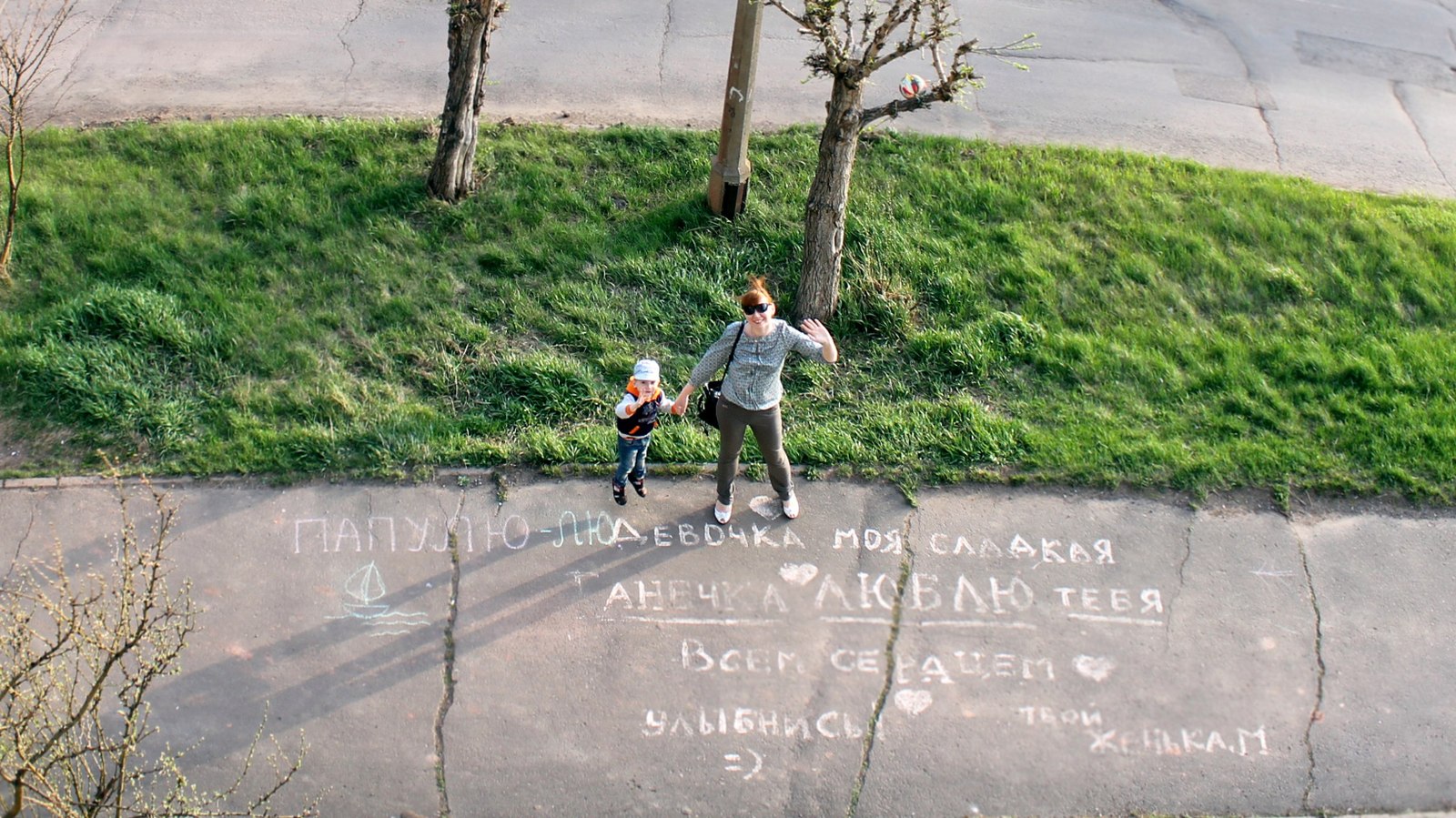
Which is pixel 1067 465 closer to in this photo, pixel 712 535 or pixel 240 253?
pixel 712 535

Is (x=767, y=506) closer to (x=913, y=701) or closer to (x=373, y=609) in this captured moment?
(x=913, y=701)

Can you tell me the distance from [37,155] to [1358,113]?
11.4m

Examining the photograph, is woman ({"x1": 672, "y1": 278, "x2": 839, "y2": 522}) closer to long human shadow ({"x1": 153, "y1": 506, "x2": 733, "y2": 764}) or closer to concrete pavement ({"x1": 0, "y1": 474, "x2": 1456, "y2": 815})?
concrete pavement ({"x1": 0, "y1": 474, "x2": 1456, "y2": 815})

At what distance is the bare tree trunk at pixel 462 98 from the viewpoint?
7988 millimetres

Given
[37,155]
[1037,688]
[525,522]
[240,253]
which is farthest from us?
[37,155]

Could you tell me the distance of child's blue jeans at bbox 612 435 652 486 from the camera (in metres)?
6.55

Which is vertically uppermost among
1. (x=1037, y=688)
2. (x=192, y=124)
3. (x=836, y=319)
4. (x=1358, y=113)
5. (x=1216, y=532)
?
(x=1358, y=113)

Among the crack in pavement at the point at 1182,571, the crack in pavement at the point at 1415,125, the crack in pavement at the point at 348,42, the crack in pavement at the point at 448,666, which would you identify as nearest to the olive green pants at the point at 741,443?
the crack in pavement at the point at 448,666

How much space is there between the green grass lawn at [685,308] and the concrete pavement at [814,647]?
1.25 feet

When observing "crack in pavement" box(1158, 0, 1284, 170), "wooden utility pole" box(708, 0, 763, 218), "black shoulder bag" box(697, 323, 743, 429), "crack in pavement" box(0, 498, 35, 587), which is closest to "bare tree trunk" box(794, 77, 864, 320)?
"wooden utility pole" box(708, 0, 763, 218)

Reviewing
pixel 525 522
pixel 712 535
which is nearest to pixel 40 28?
pixel 525 522

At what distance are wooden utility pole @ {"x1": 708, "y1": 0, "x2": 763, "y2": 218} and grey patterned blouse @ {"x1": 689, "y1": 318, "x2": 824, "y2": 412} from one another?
8.62ft

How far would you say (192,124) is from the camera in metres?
9.08

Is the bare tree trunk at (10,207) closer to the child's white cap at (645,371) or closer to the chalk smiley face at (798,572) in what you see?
the child's white cap at (645,371)
